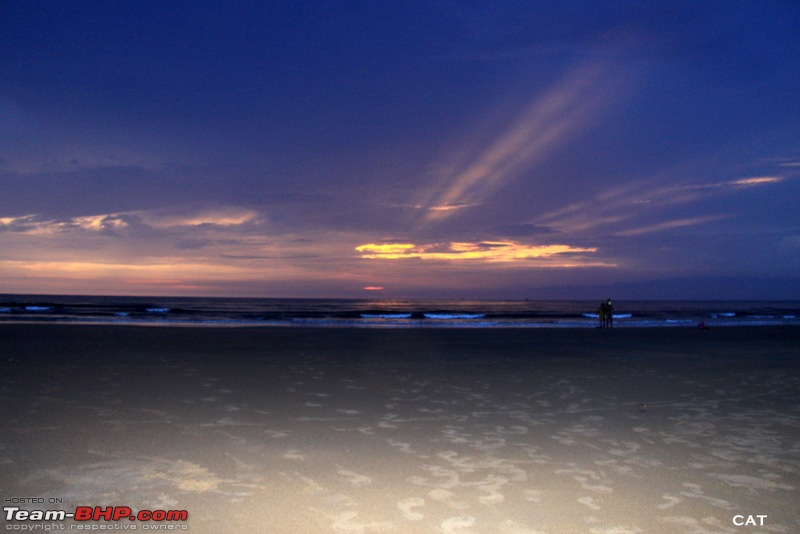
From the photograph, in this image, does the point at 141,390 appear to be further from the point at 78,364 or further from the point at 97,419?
the point at 78,364

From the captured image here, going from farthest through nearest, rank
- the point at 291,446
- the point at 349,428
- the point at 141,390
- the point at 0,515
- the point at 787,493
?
the point at 141,390
the point at 349,428
the point at 291,446
the point at 787,493
the point at 0,515

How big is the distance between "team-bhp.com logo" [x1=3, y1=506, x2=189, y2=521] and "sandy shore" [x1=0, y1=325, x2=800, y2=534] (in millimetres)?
99

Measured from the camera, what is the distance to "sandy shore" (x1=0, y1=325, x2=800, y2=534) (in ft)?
14.4

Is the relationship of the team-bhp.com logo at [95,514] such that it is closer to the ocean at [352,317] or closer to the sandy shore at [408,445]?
the sandy shore at [408,445]

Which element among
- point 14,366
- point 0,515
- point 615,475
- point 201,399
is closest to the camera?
point 0,515

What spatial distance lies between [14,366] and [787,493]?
45.2 ft

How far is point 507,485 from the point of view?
491 cm

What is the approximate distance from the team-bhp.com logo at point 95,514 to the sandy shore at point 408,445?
0.10 meters

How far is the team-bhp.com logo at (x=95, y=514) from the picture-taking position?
13.7 feet

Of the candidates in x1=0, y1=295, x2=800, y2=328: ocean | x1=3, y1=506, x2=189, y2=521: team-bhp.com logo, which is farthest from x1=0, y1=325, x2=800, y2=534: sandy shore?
x1=0, y1=295, x2=800, y2=328: ocean

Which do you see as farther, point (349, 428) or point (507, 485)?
point (349, 428)

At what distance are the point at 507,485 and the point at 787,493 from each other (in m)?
2.43

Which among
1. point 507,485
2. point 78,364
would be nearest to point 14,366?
point 78,364

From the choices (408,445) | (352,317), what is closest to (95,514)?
(408,445)
